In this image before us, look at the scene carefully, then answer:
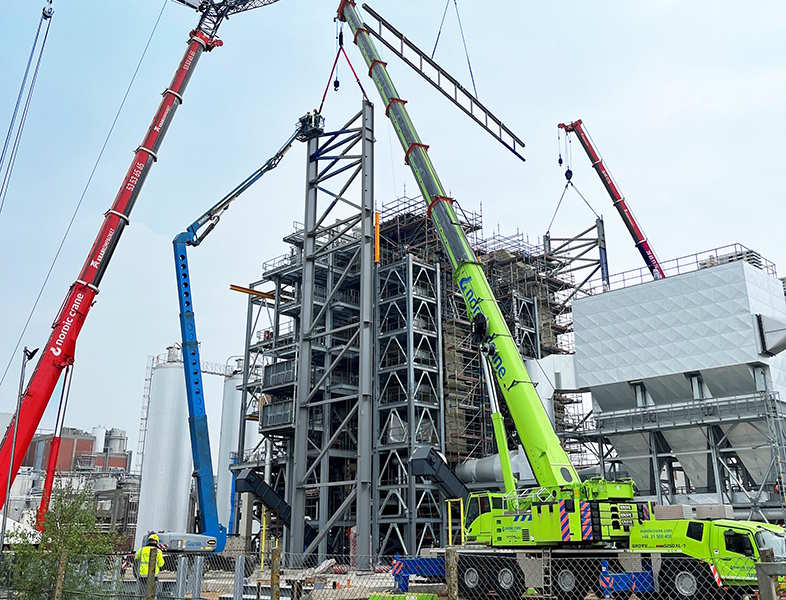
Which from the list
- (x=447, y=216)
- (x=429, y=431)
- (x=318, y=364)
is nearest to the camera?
(x=447, y=216)

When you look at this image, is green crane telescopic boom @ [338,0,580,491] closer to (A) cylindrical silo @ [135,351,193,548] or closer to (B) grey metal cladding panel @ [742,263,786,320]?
(B) grey metal cladding panel @ [742,263,786,320]

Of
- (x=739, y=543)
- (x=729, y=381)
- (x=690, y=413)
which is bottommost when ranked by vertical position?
(x=739, y=543)

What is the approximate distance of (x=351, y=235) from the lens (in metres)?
52.8

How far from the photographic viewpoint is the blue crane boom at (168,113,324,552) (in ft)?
97.9

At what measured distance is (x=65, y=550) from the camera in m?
15.0

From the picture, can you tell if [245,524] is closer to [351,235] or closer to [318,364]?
[318,364]

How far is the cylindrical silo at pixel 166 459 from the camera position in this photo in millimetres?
55125

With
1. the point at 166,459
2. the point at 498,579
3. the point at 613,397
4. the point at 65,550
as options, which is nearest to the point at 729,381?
the point at 613,397

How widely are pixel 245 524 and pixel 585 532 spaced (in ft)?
141

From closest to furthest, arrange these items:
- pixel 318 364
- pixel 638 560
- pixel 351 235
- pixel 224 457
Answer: pixel 638 560
pixel 318 364
pixel 351 235
pixel 224 457

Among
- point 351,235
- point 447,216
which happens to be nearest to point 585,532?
point 447,216

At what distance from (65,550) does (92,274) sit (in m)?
14.1

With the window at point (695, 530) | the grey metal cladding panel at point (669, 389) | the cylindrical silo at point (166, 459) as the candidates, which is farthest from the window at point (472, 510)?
the cylindrical silo at point (166, 459)

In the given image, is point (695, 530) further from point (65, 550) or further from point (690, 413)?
point (690, 413)
